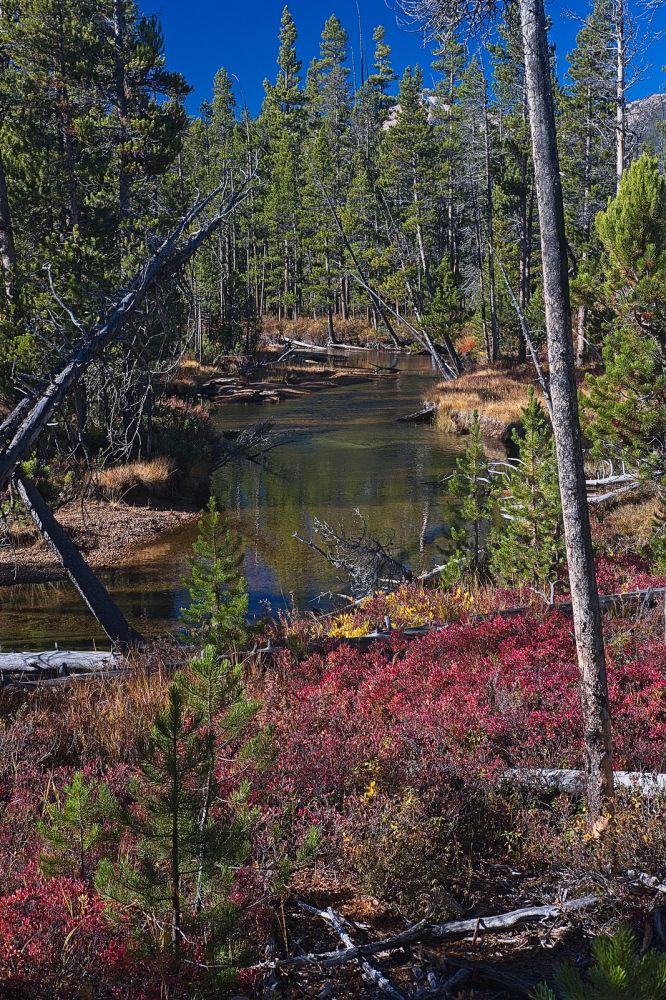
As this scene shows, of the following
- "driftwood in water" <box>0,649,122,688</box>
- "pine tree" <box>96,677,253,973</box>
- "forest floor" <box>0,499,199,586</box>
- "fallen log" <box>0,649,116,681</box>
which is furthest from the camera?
"forest floor" <box>0,499,199,586</box>

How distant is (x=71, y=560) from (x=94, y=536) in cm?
948

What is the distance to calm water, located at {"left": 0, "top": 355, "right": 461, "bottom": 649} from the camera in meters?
13.0

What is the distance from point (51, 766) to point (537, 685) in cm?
370

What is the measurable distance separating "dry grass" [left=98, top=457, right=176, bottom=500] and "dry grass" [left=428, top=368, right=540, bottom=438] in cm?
940

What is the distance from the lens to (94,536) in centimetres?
1691

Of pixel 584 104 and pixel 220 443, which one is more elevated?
pixel 584 104

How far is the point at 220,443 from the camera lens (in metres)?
24.4

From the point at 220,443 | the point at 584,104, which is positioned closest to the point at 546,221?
the point at 220,443

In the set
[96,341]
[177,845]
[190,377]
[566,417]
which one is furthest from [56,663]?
[190,377]

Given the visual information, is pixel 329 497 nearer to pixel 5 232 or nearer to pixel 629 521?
pixel 629 521

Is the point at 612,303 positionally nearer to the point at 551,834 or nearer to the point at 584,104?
the point at 551,834

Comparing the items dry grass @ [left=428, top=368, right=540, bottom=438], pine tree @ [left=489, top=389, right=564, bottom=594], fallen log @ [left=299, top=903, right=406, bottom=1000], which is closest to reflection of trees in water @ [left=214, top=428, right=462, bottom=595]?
dry grass @ [left=428, top=368, right=540, bottom=438]

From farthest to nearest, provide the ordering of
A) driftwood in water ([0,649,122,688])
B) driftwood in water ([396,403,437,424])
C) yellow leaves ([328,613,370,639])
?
driftwood in water ([396,403,437,424])
yellow leaves ([328,613,370,639])
driftwood in water ([0,649,122,688])

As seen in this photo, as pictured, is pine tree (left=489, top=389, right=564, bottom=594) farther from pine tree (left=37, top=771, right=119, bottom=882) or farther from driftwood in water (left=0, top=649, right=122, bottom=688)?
pine tree (left=37, top=771, right=119, bottom=882)
